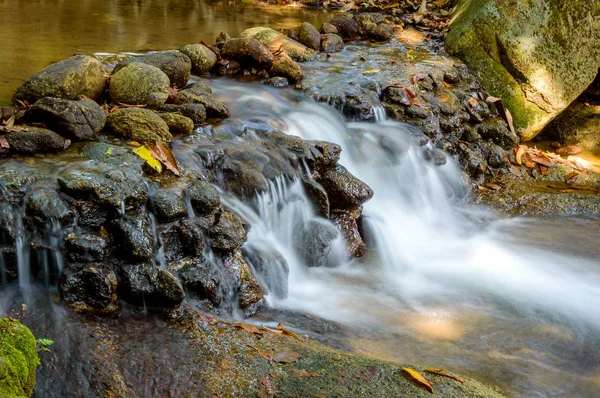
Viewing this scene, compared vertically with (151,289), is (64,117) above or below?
above

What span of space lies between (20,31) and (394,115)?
6.19 metres

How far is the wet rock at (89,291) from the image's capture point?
3732 mm

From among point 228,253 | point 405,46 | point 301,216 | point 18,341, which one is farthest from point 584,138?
point 18,341

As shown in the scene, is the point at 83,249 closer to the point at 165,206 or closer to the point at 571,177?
the point at 165,206

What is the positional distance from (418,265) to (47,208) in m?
3.62

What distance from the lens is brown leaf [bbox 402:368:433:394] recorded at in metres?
3.26

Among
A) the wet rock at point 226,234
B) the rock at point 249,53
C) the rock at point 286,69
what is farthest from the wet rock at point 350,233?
the rock at point 249,53

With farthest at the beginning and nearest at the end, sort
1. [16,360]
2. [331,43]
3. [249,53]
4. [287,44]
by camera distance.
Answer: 1. [331,43]
2. [287,44]
3. [249,53]
4. [16,360]

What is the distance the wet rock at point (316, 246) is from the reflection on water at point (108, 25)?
3358mm

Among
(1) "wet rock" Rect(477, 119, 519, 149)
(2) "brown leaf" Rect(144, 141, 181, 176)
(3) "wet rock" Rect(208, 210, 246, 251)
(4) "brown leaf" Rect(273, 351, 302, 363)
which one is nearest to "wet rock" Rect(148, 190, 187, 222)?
(3) "wet rock" Rect(208, 210, 246, 251)

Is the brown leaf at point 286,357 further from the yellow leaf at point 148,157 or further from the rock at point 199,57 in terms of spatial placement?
the rock at point 199,57

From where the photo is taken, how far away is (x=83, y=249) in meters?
3.87

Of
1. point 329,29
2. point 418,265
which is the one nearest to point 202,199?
point 418,265

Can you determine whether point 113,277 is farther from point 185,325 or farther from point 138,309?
point 185,325
